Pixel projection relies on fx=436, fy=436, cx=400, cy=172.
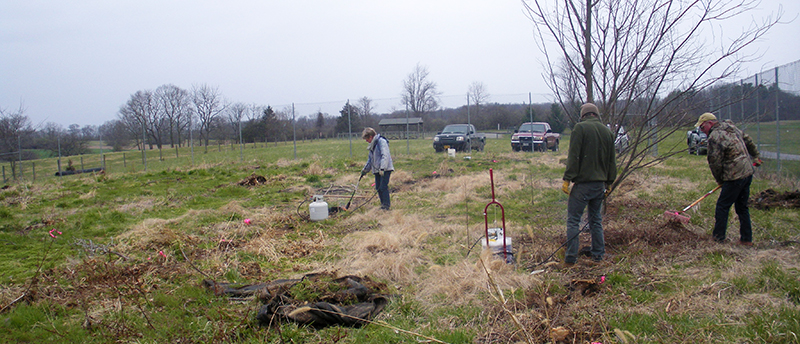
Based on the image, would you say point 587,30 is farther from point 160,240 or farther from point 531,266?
point 160,240

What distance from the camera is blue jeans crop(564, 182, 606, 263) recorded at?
13.9 ft

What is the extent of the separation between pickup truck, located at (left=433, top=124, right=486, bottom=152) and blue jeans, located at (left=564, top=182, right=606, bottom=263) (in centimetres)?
1400

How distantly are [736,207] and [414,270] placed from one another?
352cm

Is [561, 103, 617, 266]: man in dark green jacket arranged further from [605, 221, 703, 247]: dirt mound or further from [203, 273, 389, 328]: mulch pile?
[203, 273, 389, 328]: mulch pile

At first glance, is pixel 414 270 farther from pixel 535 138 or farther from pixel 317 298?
pixel 535 138

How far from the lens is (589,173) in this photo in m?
4.18

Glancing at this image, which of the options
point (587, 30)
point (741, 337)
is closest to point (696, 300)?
point (741, 337)

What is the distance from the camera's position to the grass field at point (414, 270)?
3051mm

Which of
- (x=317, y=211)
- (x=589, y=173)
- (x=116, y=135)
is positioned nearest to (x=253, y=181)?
(x=317, y=211)

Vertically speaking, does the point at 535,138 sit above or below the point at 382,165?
above

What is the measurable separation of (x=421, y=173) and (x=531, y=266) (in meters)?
7.97

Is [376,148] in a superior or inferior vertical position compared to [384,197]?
superior

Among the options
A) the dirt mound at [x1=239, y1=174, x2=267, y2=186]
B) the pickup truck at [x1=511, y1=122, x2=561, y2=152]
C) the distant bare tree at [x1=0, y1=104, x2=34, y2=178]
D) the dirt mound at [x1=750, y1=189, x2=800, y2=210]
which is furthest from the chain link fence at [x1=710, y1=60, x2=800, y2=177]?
the distant bare tree at [x1=0, y1=104, x2=34, y2=178]

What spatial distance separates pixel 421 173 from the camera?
1223cm
